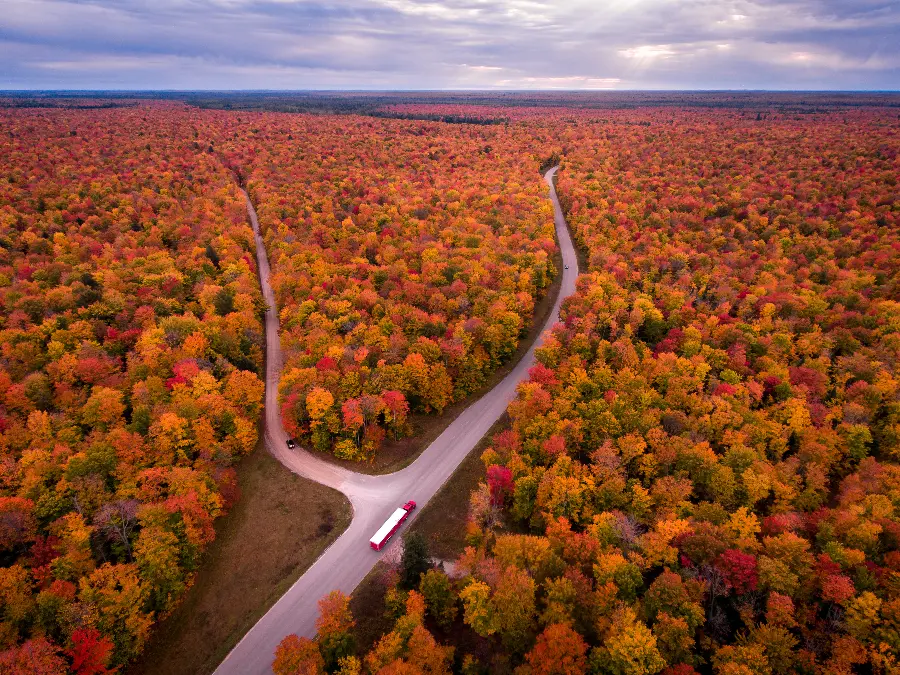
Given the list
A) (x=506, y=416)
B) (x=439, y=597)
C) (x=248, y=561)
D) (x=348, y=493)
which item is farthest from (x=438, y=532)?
(x=506, y=416)

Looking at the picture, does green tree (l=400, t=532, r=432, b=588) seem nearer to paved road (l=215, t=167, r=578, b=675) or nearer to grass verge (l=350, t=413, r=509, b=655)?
grass verge (l=350, t=413, r=509, b=655)

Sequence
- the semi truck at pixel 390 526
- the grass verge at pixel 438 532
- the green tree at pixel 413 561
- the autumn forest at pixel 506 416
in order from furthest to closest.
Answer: the semi truck at pixel 390 526 < the green tree at pixel 413 561 < the grass verge at pixel 438 532 < the autumn forest at pixel 506 416

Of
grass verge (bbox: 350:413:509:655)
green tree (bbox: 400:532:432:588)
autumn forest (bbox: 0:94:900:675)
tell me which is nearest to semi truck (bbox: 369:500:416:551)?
grass verge (bbox: 350:413:509:655)

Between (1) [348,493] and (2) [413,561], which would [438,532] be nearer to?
(2) [413,561]

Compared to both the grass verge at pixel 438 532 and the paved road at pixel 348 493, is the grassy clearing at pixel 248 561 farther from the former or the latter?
the grass verge at pixel 438 532

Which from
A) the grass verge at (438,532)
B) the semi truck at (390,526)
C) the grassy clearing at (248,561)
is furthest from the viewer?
the semi truck at (390,526)

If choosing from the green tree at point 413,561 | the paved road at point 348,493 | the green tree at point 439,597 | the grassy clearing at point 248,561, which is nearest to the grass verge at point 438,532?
the paved road at point 348,493
